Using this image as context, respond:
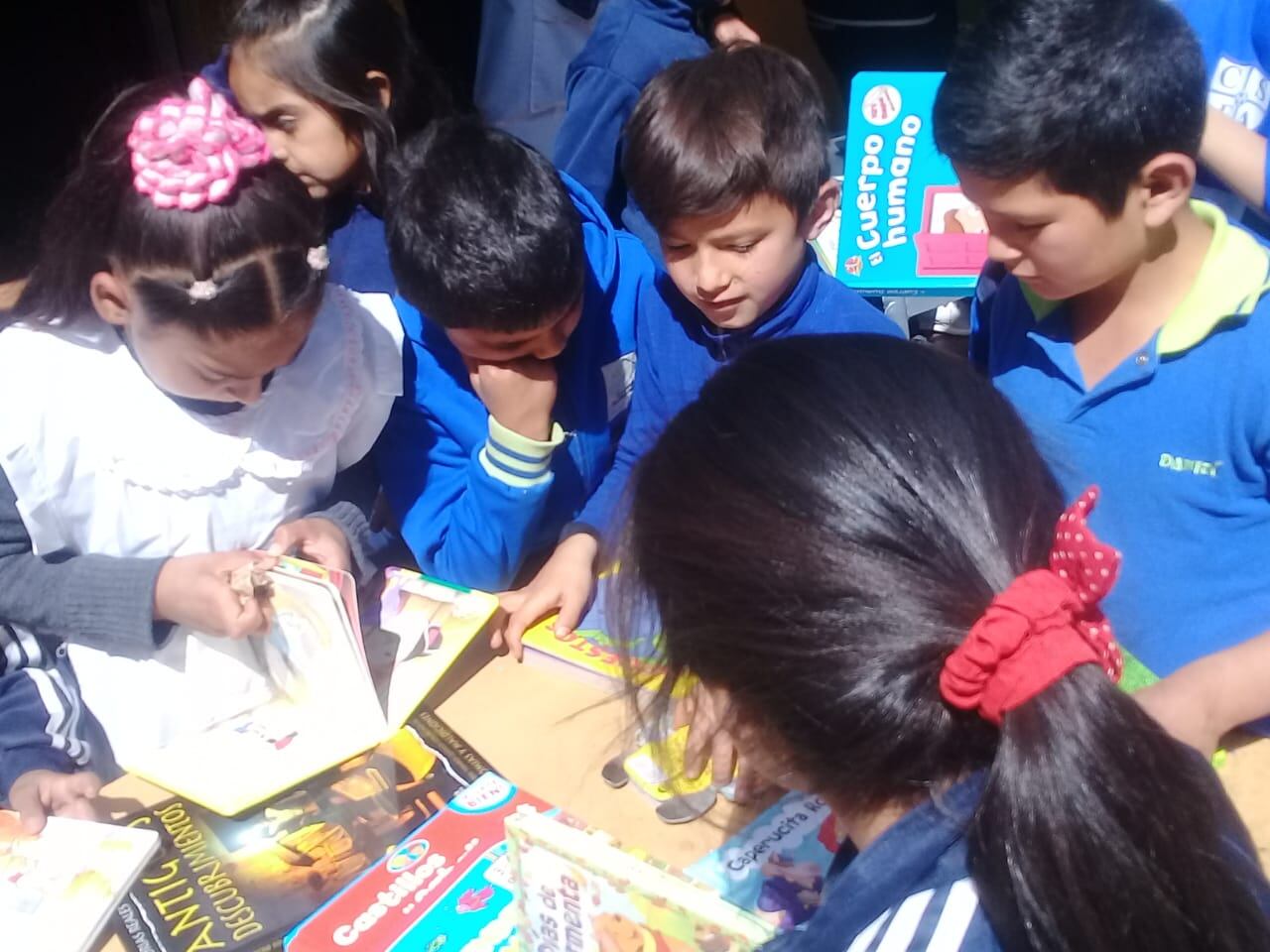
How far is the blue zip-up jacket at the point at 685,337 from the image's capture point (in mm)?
1407

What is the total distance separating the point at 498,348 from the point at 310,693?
0.48 m

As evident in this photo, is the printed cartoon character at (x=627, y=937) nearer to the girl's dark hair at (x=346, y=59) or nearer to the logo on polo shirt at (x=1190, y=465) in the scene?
the logo on polo shirt at (x=1190, y=465)

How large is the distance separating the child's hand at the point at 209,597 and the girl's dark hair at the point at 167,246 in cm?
25

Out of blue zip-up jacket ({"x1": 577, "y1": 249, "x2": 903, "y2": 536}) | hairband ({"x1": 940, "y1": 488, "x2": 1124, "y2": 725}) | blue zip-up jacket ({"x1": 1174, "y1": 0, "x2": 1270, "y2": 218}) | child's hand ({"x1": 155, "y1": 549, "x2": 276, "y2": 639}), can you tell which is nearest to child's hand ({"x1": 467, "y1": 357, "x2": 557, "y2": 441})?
blue zip-up jacket ({"x1": 577, "y1": 249, "x2": 903, "y2": 536})

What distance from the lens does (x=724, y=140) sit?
4.28 ft

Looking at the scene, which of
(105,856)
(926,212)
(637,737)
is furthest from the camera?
(926,212)

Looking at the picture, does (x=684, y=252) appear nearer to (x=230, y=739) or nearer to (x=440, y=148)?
(x=440, y=148)

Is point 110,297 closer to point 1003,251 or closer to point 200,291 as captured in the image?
point 200,291

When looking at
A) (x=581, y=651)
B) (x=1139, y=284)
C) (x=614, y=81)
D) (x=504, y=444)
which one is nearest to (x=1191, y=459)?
(x=1139, y=284)

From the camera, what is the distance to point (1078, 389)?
119 centimetres

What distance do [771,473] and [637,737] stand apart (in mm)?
468

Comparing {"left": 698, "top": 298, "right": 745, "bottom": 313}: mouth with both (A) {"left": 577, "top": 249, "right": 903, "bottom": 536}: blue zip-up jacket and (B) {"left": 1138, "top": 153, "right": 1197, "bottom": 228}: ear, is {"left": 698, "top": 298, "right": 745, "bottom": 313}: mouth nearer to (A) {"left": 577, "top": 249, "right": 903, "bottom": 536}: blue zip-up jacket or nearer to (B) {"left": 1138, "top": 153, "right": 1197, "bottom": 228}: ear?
(A) {"left": 577, "top": 249, "right": 903, "bottom": 536}: blue zip-up jacket

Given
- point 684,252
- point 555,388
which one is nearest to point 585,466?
point 555,388

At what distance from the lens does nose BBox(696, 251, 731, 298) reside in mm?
1319
